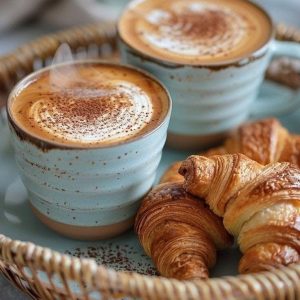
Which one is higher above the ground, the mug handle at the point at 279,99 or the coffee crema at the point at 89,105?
the coffee crema at the point at 89,105

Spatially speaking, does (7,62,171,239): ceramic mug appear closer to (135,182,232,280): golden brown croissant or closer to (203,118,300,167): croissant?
(135,182,232,280): golden brown croissant

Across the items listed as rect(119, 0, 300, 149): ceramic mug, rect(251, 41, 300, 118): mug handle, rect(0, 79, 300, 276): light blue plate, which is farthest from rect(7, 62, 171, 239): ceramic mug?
rect(251, 41, 300, 118): mug handle

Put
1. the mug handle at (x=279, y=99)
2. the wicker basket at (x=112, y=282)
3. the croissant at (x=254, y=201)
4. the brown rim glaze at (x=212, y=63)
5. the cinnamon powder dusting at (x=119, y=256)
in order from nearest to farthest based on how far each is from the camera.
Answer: the wicker basket at (x=112, y=282) → the croissant at (x=254, y=201) → the cinnamon powder dusting at (x=119, y=256) → the brown rim glaze at (x=212, y=63) → the mug handle at (x=279, y=99)

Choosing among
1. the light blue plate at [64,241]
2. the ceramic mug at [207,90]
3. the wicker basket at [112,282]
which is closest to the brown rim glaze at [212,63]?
the ceramic mug at [207,90]

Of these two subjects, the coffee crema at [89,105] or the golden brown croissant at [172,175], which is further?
the golden brown croissant at [172,175]

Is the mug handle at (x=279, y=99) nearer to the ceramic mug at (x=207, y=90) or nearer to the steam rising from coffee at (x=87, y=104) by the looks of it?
the ceramic mug at (x=207, y=90)

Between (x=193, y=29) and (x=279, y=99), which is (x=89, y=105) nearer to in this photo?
(x=193, y=29)

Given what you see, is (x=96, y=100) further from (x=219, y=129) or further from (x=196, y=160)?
(x=219, y=129)

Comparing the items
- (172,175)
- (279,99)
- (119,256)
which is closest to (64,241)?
(119,256)

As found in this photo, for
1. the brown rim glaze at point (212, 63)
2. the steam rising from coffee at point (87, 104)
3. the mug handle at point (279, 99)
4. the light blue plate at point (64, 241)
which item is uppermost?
the brown rim glaze at point (212, 63)
